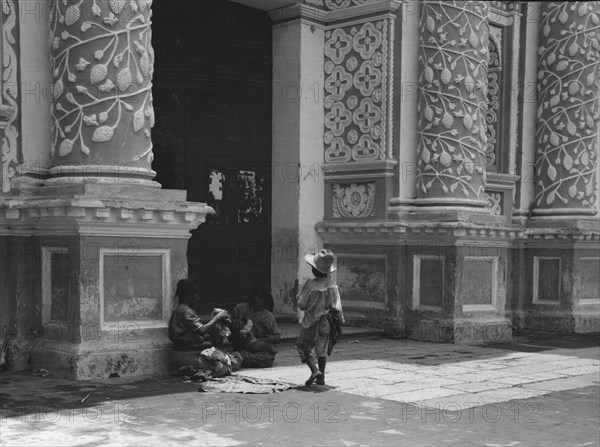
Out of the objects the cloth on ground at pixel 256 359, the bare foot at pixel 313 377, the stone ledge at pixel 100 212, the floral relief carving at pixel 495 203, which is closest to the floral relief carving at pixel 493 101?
the floral relief carving at pixel 495 203

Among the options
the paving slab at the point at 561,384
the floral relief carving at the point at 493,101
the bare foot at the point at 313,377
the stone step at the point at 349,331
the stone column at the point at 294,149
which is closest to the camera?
the bare foot at the point at 313,377

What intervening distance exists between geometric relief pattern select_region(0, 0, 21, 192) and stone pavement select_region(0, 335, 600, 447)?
7.66ft

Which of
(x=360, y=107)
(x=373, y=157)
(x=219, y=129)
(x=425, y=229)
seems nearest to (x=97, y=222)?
(x=219, y=129)

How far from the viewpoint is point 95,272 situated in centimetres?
907

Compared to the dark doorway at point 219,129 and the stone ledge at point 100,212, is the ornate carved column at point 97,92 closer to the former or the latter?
the stone ledge at point 100,212

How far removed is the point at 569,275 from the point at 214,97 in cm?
690

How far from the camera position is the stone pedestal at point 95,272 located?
9016mm

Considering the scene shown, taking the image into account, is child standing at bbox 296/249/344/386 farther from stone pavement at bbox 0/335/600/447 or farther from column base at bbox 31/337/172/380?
column base at bbox 31/337/172/380

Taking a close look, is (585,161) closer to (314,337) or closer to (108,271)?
(314,337)

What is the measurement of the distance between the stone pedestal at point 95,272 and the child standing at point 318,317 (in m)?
1.61

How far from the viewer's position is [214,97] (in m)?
13.3

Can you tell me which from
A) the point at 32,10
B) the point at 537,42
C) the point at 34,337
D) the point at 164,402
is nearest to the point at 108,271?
the point at 34,337

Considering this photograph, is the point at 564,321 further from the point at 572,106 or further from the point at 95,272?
the point at 95,272

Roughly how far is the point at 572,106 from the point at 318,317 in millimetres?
8552
